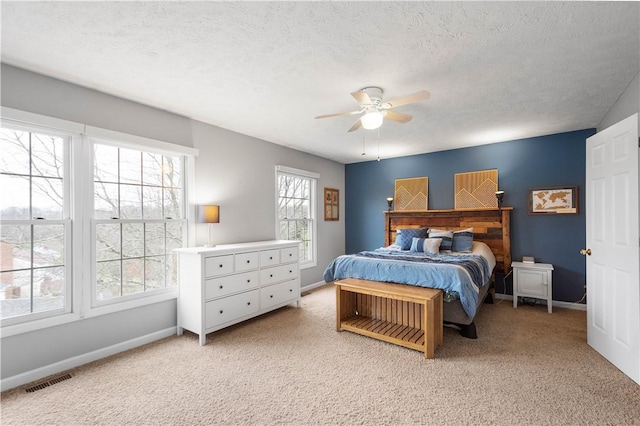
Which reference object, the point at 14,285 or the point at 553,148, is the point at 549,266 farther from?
the point at 14,285

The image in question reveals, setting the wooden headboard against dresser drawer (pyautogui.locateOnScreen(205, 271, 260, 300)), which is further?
the wooden headboard

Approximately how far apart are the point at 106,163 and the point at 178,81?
1.13 meters

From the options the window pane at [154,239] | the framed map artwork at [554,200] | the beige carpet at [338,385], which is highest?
the framed map artwork at [554,200]

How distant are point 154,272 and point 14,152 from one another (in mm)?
1576

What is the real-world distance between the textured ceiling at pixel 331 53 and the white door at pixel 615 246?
2.12 feet

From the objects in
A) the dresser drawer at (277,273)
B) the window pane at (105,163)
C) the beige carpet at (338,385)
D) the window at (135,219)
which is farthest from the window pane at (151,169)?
the beige carpet at (338,385)

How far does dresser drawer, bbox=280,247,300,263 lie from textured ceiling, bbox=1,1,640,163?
1.85 metres

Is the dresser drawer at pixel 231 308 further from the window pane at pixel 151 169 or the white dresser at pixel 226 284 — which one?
the window pane at pixel 151 169

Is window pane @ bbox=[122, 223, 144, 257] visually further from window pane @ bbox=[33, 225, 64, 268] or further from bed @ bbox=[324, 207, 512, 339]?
bed @ bbox=[324, 207, 512, 339]

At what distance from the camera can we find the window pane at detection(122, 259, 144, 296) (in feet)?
9.89

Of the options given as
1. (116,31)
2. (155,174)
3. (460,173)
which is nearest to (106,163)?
(155,174)

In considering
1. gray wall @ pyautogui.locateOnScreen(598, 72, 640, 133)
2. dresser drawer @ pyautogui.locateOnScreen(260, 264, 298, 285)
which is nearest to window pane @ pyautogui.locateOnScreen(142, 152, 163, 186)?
dresser drawer @ pyautogui.locateOnScreen(260, 264, 298, 285)

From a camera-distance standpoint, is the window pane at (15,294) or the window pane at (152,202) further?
the window pane at (152,202)

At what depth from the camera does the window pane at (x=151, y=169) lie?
3.23 meters
